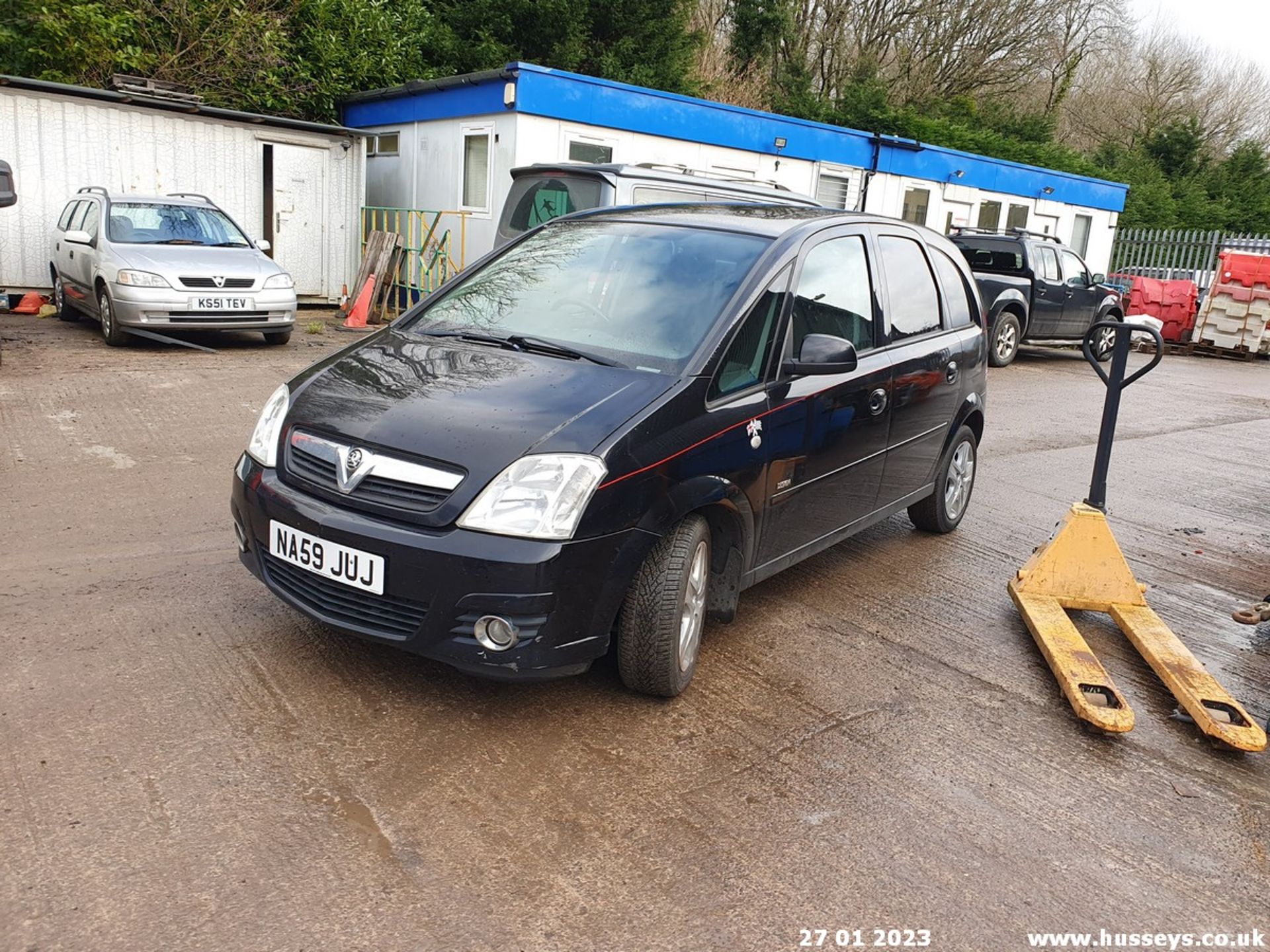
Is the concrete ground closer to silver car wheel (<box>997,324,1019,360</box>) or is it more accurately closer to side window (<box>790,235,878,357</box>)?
side window (<box>790,235,878,357</box>)

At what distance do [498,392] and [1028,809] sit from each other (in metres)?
2.19

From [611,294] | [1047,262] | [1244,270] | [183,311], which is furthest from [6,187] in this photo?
[1244,270]

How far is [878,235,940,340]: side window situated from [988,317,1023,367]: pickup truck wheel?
33.8 ft

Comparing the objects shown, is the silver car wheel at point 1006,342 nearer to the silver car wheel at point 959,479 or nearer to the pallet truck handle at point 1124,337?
the silver car wheel at point 959,479

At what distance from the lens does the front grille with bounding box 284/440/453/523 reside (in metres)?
3.22

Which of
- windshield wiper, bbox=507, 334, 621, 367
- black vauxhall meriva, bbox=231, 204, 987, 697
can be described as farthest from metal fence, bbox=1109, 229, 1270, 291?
windshield wiper, bbox=507, 334, 621, 367

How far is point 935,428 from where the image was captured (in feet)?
17.8

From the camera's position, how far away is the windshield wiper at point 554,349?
3.78 meters

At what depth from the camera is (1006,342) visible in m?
15.4

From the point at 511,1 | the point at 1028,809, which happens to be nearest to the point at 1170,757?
the point at 1028,809

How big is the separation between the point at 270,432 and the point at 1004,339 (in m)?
13.6

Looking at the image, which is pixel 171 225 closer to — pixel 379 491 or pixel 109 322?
pixel 109 322

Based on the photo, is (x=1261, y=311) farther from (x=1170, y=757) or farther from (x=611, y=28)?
(x=1170, y=757)

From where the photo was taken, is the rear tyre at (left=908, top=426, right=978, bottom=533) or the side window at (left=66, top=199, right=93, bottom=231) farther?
the side window at (left=66, top=199, right=93, bottom=231)
